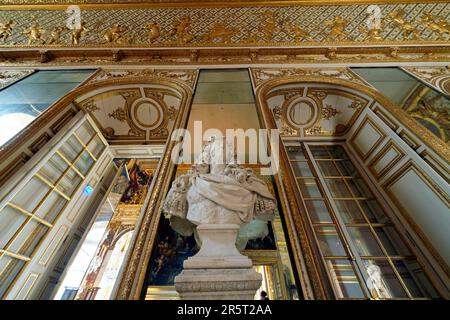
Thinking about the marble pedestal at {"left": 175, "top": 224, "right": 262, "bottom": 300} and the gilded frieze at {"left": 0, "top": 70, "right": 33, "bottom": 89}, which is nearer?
the marble pedestal at {"left": 175, "top": 224, "right": 262, "bottom": 300}

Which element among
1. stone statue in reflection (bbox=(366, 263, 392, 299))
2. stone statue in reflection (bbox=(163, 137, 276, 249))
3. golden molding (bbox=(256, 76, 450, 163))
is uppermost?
golden molding (bbox=(256, 76, 450, 163))

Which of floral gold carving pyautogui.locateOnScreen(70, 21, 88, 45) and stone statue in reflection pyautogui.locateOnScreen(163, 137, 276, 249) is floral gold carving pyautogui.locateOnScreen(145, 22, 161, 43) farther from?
stone statue in reflection pyautogui.locateOnScreen(163, 137, 276, 249)

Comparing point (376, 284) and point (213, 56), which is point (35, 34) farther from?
point (376, 284)

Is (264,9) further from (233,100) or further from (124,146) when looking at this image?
(124,146)

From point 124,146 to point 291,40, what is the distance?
4.29 metres

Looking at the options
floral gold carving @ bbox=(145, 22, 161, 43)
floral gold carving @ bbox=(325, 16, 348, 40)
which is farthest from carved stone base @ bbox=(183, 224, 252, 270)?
floral gold carving @ bbox=(325, 16, 348, 40)

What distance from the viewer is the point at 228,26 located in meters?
5.34

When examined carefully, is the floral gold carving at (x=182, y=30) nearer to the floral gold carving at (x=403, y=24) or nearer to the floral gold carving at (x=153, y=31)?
the floral gold carving at (x=153, y=31)

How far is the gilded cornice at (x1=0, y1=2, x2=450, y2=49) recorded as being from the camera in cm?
480

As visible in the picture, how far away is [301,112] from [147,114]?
10.0 feet

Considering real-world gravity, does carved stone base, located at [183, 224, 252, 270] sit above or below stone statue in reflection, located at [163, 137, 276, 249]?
below

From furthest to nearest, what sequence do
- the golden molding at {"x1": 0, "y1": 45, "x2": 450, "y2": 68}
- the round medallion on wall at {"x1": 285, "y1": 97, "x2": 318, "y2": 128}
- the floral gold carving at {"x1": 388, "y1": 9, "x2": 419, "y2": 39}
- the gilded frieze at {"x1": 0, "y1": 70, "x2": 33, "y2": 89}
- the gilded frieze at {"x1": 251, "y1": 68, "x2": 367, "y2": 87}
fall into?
the floral gold carving at {"x1": 388, "y1": 9, "x2": 419, "y2": 39} < the golden molding at {"x1": 0, "y1": 45, "x2": 450, "y2": 68} < the round medallion on wall at {"x1": 285, "y1": 97, "x2": 318, "y2": 128} < the gilded frieze at {"x1": 251, "y1": 68, "x2": 367, "y2": 87} < the gilded frieze at {"x1": 0, "y1": 70, "x2": 33, "y2": 89}

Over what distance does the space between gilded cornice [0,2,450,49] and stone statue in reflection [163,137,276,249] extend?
3.81 meters

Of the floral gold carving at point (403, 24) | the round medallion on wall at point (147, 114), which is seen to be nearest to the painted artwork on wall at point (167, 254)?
the round medallion on wall at point (147, 114)
